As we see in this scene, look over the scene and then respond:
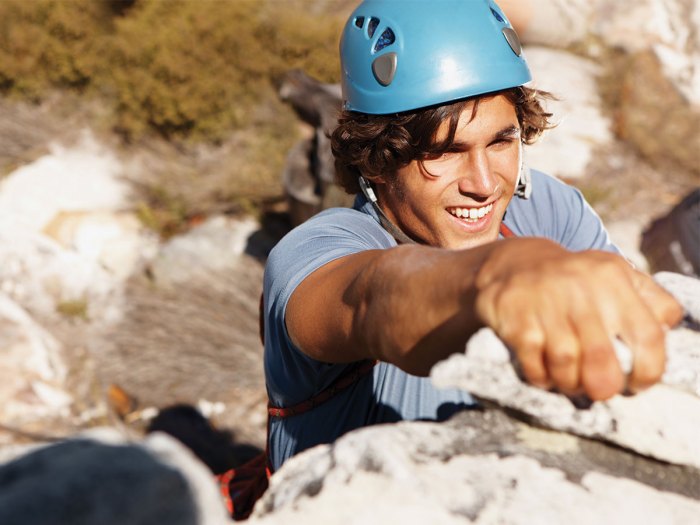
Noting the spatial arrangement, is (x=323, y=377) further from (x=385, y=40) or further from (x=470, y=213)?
(x=385, y=40)

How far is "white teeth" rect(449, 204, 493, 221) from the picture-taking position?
1.74 meters

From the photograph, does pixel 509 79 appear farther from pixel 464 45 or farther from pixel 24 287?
pixel 24 287

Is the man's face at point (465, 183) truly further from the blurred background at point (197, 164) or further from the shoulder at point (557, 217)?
the blurred background at point (197, 164)

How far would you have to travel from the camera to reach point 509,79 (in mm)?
1763

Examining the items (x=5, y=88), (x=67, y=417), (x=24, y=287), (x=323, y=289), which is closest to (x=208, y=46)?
(x=5, y=88)

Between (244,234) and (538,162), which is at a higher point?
(538,162)

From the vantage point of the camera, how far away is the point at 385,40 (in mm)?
1753

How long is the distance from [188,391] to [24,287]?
1.83 m

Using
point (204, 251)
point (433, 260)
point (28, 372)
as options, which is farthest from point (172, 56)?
point (433, 260)

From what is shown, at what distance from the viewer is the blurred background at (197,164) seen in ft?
15.6

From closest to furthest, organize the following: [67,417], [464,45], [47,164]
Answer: [464,45]
[67,417]
[47,164]

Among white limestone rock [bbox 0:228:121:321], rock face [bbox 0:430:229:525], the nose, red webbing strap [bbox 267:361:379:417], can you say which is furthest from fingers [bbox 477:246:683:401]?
white limestone rock [bbox 0:228:121:321]

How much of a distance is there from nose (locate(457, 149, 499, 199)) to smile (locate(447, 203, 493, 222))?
44 millimetres

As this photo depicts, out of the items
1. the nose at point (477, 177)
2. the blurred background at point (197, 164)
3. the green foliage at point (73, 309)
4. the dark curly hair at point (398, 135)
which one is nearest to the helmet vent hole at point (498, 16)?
the dark curly hair at point (398, 135)
